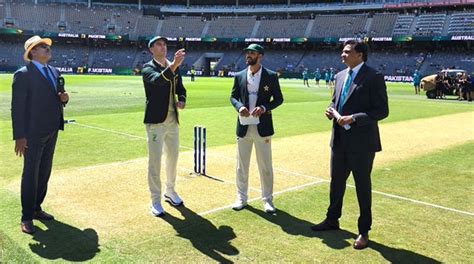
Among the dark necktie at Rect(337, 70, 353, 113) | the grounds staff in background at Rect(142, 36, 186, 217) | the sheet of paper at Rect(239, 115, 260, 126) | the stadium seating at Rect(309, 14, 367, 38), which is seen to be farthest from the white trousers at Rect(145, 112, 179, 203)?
the stadium seating at Rect(309, 14, 367, 38)

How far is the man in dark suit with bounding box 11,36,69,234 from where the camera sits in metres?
5.56

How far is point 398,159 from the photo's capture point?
1056cm

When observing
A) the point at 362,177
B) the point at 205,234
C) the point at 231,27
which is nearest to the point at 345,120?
the point at 362,177

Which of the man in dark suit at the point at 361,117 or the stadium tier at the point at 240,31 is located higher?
the stadium tier at the point at 240,31

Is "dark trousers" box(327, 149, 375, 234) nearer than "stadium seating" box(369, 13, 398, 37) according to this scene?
Yes

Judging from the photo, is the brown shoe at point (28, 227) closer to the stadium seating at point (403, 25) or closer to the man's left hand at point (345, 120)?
the man's left hand at point (345, 120)

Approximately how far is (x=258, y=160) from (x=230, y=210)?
2.87 ft

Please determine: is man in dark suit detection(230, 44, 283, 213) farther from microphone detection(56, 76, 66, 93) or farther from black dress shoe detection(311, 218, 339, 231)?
microphone detection(56, 76, 66, 93)

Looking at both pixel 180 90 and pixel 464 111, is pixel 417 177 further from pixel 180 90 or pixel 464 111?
pixel 464 111

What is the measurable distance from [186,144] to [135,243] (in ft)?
22.4

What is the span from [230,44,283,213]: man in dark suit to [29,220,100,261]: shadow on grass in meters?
2.24

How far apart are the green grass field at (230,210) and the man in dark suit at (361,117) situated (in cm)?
63

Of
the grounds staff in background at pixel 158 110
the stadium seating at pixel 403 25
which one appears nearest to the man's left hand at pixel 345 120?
the grounds staff in background at pixel 158 110

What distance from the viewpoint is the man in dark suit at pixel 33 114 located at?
5.56 meters
